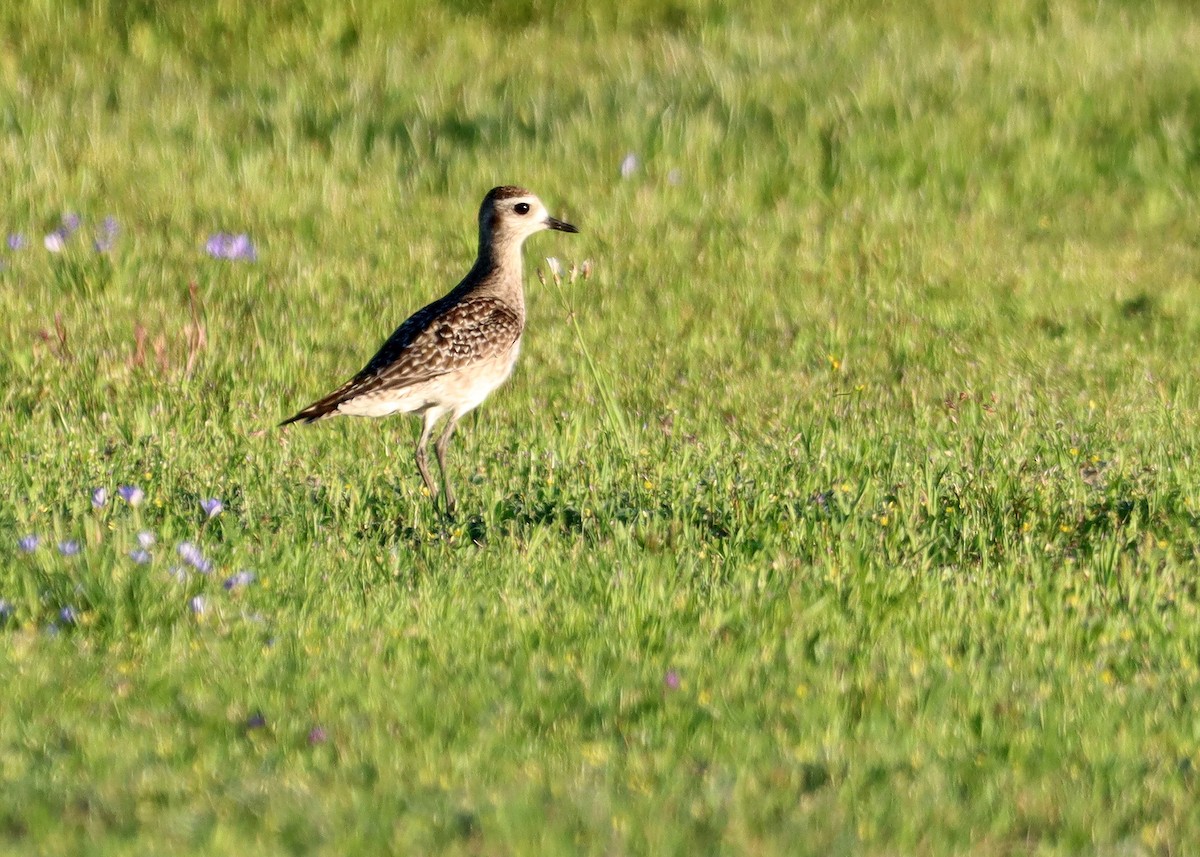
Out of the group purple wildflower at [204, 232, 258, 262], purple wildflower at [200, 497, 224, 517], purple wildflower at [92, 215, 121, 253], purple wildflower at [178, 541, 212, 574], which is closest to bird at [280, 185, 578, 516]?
purple wildflower at [200, 497, 224, 517]

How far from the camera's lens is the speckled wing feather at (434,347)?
823 centimetres

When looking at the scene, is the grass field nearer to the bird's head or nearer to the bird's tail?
the bird's tail

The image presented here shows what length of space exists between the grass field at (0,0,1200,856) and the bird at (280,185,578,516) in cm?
35

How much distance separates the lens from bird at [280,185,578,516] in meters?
8.23

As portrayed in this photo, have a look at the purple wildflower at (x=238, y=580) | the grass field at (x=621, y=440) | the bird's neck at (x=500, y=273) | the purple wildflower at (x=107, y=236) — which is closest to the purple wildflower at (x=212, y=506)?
the grass field at (x=621, y=440)

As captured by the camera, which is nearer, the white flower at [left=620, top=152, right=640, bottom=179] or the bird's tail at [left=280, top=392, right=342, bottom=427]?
the bird's tail at [left=280, top=392, right=342, bottom=427]

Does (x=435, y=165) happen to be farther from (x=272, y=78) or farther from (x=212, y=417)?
(x=212, y=417)

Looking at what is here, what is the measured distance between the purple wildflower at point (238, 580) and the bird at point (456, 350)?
1826 mm

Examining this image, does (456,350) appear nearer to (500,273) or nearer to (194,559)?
(500,273)

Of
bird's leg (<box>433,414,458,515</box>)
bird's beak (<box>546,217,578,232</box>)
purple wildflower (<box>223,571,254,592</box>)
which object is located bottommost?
bird's leg (<box>433,414,458,515</box>)

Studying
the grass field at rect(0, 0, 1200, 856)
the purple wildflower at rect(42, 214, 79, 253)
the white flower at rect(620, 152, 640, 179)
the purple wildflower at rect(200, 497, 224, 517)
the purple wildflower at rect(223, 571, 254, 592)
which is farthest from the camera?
the white flower at rect(620, 152, 640, 179)

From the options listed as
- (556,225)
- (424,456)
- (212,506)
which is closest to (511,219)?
(556,225)

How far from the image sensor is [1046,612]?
5969mm

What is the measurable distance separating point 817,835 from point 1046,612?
2.11m
